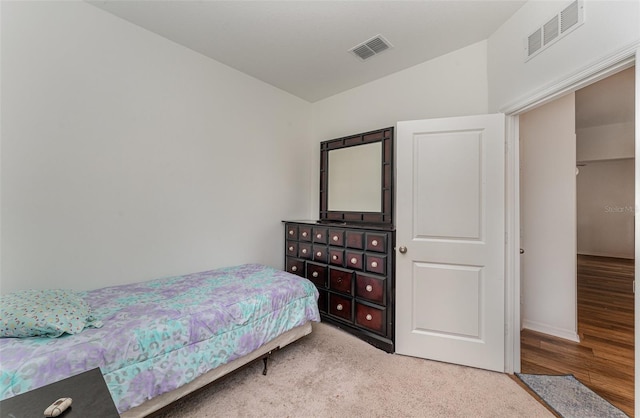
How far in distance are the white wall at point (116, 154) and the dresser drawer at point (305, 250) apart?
0.46 m

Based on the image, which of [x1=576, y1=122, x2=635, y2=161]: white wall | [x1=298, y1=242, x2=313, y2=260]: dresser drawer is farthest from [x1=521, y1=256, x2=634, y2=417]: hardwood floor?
[x1=576, y1=122, x2=635, y2=161]: white wall

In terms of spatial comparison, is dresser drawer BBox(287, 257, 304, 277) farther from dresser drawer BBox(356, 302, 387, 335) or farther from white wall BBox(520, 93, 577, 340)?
white wall BBox(520, 93, 577, 340)

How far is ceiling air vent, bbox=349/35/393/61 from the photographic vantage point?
95.3 inches

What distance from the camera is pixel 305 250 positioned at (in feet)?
10.2

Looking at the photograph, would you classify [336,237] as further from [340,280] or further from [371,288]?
[371,288]

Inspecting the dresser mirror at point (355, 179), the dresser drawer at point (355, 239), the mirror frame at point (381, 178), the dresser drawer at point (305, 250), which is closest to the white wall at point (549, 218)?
the mirror frame at point (381, 178)

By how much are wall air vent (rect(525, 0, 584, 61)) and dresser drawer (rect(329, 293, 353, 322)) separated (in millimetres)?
2517

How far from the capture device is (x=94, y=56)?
2041 mm

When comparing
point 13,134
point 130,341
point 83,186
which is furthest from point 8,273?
point 130,341

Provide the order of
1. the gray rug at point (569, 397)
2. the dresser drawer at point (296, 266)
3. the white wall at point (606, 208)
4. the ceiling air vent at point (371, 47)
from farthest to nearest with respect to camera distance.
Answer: the white wall at point (606, 208) → the dresser drawer at point (296, 266) → the ceiling air vent at point (371, 47) → the gray rug at point (569, 397)

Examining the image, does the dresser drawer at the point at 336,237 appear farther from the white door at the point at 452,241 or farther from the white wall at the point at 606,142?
the white wall at the point at 606,142

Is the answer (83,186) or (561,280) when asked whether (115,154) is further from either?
(561,280)

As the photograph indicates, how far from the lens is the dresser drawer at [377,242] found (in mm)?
2457

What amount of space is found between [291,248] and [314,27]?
230cm
